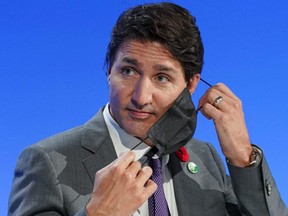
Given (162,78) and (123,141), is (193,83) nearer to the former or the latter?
(162,78)

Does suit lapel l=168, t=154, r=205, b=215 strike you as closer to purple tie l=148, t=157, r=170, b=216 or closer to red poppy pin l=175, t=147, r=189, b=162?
red poppy pin l=175, t=147, r=189, b=162

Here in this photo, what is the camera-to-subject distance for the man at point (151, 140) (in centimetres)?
331

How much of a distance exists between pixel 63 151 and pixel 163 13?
1049 millimetres

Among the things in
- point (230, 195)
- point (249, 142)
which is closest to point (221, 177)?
point (230, 195)

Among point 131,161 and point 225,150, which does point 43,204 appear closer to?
point 131,161

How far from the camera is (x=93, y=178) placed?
340 centimetres

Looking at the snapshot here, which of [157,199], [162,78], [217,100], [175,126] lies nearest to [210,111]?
[217,100]

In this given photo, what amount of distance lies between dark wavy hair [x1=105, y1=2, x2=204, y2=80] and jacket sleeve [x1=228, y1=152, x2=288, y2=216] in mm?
704

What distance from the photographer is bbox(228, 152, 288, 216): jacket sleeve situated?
141 inches

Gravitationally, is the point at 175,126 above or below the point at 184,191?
above

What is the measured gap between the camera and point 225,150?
11.9 feet

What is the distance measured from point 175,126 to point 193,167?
478 mm

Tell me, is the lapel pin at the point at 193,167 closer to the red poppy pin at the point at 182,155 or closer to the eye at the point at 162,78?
the red poppy pin at the point at 182,155

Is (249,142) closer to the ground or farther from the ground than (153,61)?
closer to the ground
